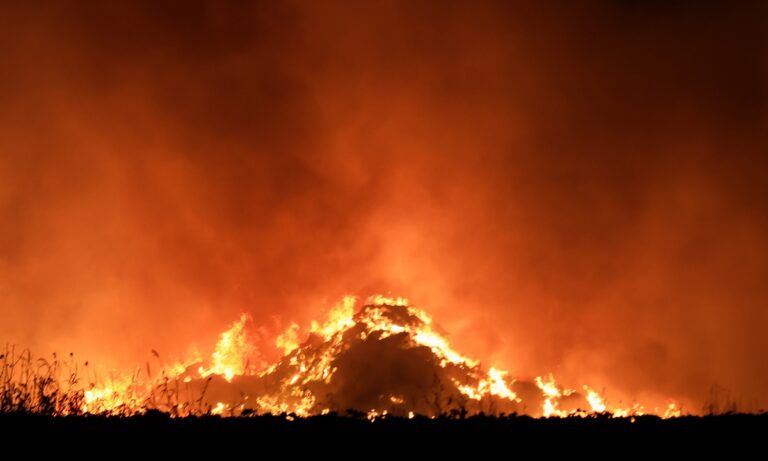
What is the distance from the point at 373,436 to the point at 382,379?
10.8 metres

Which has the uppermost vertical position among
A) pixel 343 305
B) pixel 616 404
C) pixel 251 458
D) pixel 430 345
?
pixel 343 305

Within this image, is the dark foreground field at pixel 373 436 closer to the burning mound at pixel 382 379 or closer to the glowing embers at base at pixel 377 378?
the glowing embers at base at pixel 377 378

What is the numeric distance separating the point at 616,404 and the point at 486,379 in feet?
20.8

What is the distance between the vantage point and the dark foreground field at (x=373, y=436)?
6.62 metres

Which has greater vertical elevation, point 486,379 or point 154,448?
point 486,379

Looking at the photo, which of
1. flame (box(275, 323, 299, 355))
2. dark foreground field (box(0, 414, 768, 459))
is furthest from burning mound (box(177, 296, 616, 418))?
dark foreground field (box(0, 414, 768, 459))

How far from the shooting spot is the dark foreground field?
662 cm

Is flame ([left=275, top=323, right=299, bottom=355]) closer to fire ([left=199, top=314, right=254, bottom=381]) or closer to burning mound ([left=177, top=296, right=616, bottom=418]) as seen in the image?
fire ([left=199, top=314, right=254, bottom=381])

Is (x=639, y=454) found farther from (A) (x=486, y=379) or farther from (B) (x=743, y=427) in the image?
(A) (x=486, y=379)

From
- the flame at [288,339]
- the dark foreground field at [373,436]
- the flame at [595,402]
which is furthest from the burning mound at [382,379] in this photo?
the dark foreground field at [373,436]

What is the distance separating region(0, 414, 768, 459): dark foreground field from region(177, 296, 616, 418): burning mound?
28.2 feet

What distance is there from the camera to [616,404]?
22.2 m

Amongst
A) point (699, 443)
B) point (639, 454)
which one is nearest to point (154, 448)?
point (639, 454)

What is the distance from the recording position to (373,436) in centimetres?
708
